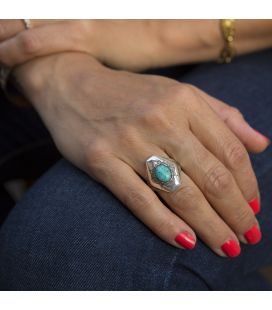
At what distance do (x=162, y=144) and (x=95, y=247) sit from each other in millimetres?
191

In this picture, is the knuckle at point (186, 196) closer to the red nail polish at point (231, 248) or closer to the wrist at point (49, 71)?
the red nail polish at point (231, 248)

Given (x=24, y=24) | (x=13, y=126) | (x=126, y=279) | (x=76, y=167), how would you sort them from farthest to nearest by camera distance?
(x=13, y=126), (x=24, y=24), (x=76, y=167), (x=126, y=279)

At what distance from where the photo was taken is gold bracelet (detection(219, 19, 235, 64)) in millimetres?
850

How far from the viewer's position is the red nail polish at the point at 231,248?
25.7 inches

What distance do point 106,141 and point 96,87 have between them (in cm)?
12

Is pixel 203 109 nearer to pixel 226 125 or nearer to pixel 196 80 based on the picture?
pixel 226 125

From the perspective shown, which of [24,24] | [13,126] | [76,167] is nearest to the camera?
[76,167]

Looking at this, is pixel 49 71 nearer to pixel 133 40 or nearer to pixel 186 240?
pixel 133 40

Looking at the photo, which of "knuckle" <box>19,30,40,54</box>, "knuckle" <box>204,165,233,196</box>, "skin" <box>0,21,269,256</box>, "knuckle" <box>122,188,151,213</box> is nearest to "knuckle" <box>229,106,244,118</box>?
"skin" <box>0,21,269,256</box>

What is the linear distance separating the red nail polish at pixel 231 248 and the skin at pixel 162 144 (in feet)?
0.04

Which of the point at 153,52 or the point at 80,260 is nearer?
the point at 80,260

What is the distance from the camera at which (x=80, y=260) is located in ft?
2.04

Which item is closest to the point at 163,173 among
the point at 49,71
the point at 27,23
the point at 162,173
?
the point at 162,173

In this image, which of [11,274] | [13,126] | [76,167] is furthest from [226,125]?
[13,126]
